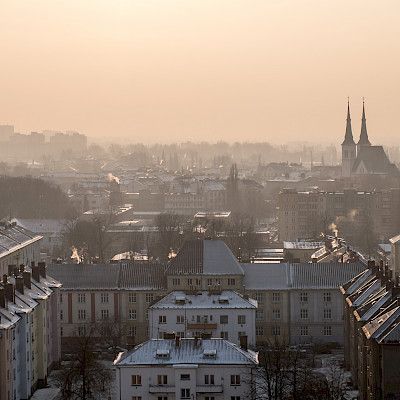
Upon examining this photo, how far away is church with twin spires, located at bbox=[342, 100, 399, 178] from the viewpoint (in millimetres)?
116838

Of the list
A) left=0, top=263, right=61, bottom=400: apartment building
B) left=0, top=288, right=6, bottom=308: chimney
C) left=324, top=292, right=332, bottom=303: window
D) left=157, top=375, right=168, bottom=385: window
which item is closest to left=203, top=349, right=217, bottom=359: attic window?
left=157, top=375, right=168, bottom=385: window

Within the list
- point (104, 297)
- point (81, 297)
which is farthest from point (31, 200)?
point (104, 297)

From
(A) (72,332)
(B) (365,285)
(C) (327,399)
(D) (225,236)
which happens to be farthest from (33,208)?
(C) (327,399)

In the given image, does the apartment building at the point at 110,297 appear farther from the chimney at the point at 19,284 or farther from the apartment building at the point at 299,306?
the chimney at the point at 19,284

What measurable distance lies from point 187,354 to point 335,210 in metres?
60.3

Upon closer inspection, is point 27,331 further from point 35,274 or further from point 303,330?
point 303,330

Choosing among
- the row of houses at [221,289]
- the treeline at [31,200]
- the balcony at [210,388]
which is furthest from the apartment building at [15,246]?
the treeline at [31,200]

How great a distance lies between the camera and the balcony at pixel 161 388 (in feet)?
102

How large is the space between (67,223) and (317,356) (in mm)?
41197

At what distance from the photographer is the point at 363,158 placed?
117625 mm

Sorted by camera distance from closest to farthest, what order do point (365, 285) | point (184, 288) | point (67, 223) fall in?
point (365, 285)
point (184, 288)
point (67, 223)

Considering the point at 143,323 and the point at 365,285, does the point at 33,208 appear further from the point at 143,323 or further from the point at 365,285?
the point at 365,285

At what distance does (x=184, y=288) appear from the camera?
43156 mm

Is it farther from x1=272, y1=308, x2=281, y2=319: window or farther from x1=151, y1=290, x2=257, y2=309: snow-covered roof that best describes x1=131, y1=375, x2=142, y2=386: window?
x1=272, y1=308, x2=281, y2=319: window
